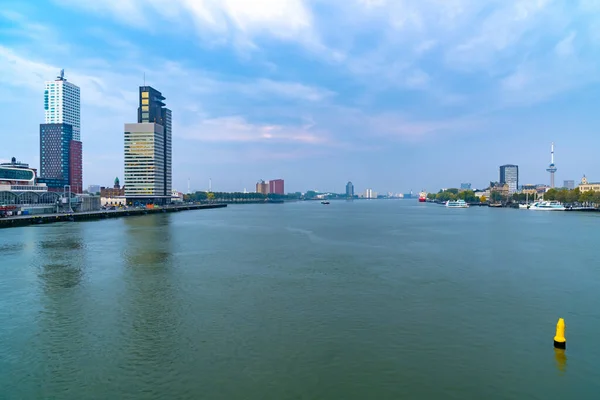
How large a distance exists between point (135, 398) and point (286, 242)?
83.7 ft

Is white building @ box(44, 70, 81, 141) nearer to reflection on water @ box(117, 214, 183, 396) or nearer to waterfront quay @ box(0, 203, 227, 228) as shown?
waterfront quay @ box(0, 203, 227, 228)

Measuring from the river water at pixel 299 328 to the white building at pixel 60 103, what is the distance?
533ft

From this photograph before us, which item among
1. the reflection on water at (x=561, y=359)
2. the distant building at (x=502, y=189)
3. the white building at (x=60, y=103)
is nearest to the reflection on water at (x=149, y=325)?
the reflection on water at (x=561, y=359)

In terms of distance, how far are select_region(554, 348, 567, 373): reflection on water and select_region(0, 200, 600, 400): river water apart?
0.06 metres

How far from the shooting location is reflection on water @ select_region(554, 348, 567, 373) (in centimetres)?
930

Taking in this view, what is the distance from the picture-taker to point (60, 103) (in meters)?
158

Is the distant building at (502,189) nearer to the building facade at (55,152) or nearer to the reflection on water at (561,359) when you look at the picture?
the reflection on water at (561,359)

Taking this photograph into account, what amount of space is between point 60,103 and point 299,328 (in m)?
182

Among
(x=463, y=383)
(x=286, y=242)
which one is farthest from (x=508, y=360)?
(x=286, y=242)

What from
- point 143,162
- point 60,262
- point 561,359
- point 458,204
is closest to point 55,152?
point 143,162

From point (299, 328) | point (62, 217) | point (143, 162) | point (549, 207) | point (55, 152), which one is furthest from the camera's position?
point (55, 152)

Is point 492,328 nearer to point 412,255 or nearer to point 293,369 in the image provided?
point 293,369

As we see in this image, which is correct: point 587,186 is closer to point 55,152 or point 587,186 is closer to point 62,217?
point 62,217

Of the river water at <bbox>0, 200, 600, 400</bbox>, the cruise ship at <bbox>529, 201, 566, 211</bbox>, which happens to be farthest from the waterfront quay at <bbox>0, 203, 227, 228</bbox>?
the cruise ship at <bbox>529, 201, 566, 211</bbox>
